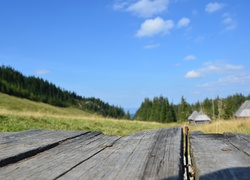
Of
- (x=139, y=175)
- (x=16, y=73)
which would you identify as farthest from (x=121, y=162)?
(x=16, y=73)

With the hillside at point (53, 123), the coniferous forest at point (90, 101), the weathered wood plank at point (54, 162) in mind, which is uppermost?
the coniferous forest at point (90, 101)

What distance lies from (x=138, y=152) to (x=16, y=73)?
118418mm

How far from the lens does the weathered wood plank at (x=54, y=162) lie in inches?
51.5

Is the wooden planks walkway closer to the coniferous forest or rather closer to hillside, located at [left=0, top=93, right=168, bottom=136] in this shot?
hillside, located at [left=0, top=93, right=168, bottom=136]

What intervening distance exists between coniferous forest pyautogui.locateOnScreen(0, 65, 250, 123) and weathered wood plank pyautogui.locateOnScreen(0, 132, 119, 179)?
7037cm

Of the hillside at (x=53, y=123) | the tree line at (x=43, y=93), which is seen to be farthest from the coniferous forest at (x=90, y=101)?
the hillside at (x=53, y=123)

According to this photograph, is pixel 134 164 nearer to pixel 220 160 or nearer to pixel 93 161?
pixel 93 161

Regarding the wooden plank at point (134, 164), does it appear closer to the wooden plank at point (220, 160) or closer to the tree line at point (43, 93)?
the wooden plank at point (220, 160)

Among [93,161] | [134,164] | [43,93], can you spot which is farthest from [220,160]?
[43,93]

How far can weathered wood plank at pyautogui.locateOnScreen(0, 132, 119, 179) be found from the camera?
4.29ft

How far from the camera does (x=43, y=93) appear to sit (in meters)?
117

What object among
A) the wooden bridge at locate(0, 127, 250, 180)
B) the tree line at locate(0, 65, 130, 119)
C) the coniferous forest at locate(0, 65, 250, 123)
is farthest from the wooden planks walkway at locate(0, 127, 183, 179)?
the tree line at locate(0, 65, 130, 119)

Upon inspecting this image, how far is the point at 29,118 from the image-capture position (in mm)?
17938

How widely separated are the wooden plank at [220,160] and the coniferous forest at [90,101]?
7002 centimetres
